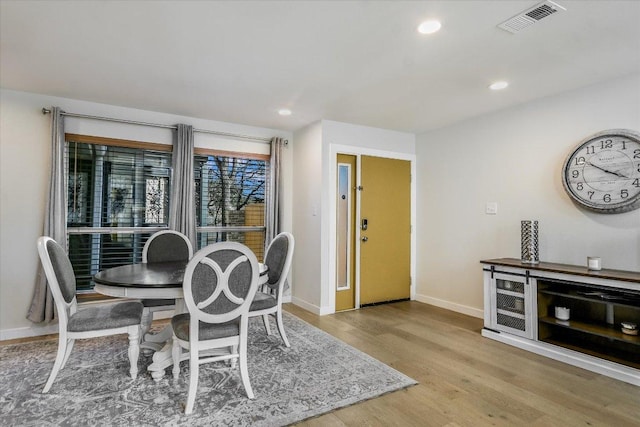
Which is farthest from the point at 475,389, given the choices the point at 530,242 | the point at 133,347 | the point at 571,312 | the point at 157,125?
the point at 157,125

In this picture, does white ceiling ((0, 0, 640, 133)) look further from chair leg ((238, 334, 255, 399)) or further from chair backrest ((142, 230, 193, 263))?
chair leg ((238, 334, 255, 399))

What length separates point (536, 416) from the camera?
2096 mm

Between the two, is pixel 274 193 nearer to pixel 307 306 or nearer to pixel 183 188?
pixel 183 188

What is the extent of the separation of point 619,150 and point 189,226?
14.0 ft

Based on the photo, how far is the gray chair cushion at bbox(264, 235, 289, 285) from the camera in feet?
10.8

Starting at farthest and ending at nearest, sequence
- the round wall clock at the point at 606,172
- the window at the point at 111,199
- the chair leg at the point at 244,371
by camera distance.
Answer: the window at the point at 111,199
the round wall clock at the point at 606,172
the chair leg at the point at 244,371

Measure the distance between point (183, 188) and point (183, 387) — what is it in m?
2.32

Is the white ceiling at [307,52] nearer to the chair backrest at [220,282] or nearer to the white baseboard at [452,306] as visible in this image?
the chair backrest at [220,282]

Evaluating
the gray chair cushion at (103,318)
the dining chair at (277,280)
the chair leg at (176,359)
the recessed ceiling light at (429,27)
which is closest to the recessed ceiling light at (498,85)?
the recessed ceiling light at (429,27)

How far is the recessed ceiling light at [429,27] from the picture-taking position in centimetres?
221

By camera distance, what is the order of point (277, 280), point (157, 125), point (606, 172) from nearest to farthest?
point (606, 172)
point (277, 280)
point (157, 125)

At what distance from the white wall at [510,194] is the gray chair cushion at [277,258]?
2.40 m

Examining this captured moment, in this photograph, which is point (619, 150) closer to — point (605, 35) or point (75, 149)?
point (605, 35)

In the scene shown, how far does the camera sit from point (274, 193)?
4699 mm
